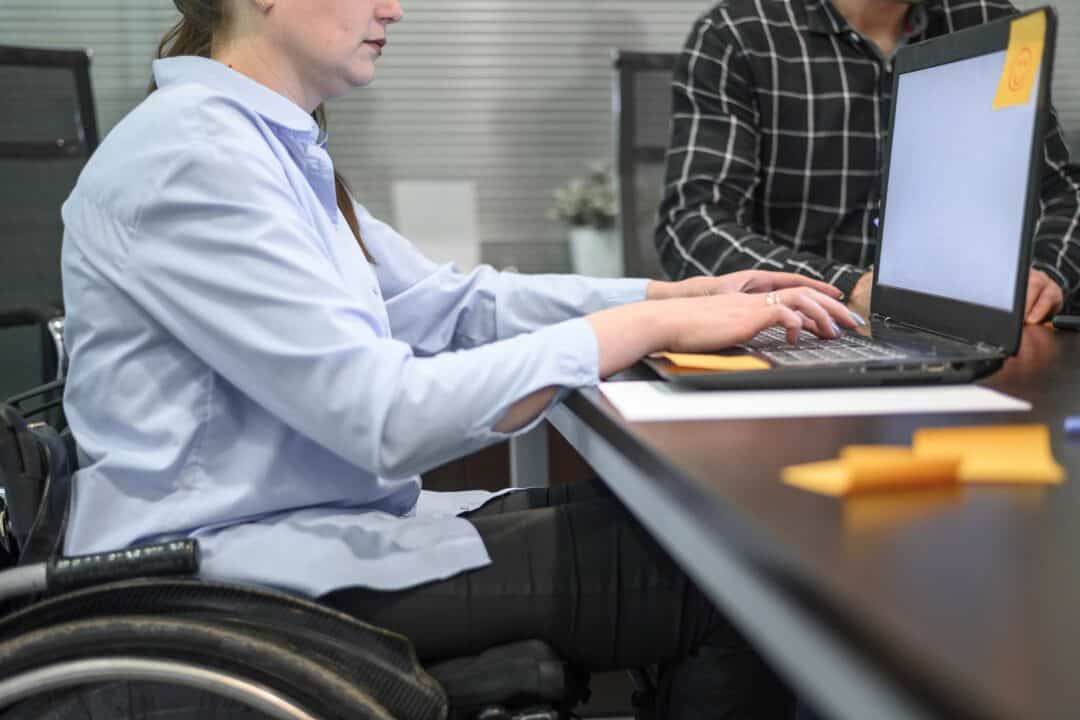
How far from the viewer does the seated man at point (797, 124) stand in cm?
207

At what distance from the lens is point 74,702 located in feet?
2.73

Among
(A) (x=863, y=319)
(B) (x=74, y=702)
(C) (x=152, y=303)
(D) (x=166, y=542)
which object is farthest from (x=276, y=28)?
(A) (x=863, y=319)

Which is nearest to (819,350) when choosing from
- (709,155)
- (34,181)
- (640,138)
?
(709,155)

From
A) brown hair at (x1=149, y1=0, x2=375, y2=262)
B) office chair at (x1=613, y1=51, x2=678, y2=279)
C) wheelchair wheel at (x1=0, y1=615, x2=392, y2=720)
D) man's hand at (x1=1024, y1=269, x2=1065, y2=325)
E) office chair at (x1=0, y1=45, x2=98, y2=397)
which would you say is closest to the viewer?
wheelchair wheel at (x1=0, y1=615, x2=392, y2=720)

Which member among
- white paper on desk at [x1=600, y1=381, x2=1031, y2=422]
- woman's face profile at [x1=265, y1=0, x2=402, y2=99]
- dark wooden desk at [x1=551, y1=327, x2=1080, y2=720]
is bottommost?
white paper on desk at [x1=600, y1=381, x2=1031, y2=422]

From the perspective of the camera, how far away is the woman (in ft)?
2.76

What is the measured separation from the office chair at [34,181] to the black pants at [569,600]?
4.94ft

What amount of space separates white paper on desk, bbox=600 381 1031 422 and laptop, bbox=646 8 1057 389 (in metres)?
0.02

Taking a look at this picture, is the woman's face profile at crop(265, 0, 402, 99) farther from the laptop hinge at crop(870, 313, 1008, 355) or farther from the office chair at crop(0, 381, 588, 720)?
the laptop hinge at crop(870, 313, 1008, 355)

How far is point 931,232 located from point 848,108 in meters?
1.01

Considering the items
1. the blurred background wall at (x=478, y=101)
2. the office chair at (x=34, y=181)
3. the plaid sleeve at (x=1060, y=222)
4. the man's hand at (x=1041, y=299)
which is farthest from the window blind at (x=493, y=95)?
the man's hand at (x=1041, y=299)

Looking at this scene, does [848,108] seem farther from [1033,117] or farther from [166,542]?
[166,542]

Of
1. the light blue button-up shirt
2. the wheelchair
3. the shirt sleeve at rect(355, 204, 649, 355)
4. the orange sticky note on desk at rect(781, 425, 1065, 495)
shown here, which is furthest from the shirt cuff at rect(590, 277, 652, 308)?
the orange sticky note on desk at rect(781, 425, 1065, 495)

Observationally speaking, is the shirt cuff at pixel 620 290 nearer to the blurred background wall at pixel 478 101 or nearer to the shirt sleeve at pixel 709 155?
the shirt sleeve at pixel 709 155
